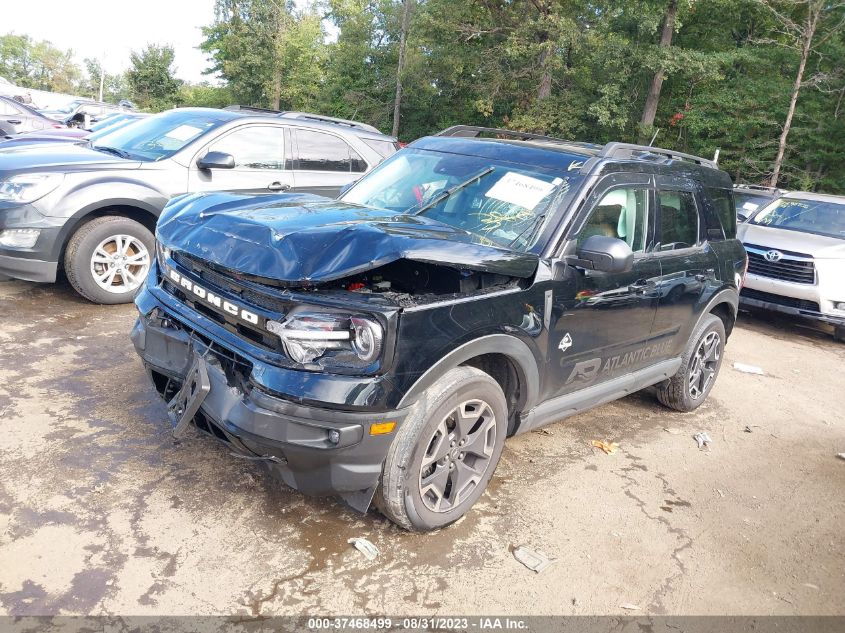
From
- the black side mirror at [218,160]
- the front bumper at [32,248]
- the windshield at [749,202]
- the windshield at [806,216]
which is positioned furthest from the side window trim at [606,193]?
the windshield at [749,202]

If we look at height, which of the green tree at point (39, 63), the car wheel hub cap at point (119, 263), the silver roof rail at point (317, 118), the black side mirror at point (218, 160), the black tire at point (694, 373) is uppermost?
the green tree at point (39, 63)

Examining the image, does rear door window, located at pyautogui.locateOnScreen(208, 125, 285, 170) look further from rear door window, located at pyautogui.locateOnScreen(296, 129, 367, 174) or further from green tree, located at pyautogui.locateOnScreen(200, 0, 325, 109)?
green tree, located at pyautogui.locateOnScreen(200, 0, 325, 109)

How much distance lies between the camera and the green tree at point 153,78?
51.5m

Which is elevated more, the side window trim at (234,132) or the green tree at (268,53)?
the green tree at (268,53)

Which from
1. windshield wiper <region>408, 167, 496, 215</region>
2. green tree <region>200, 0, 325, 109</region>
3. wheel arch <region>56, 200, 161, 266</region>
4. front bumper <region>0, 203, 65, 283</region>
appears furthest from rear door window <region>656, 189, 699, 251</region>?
green tree <region>200, 0, 325, 109</region>

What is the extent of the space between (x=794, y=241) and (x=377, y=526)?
25.9 ft

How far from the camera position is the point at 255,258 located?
288 centimetres

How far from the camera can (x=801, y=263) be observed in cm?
848

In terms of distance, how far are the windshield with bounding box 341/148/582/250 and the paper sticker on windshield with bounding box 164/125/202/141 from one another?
10.2 ft

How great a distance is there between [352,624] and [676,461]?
275 centimetres

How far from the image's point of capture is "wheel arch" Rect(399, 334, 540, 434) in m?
2.93

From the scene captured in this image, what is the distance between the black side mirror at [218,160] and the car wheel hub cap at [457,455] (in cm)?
399

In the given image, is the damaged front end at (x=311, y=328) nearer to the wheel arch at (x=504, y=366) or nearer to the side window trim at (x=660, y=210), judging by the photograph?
the wheel arch at (x=504, y=366)

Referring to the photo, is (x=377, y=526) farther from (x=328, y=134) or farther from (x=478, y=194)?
(x=328, y=134)
